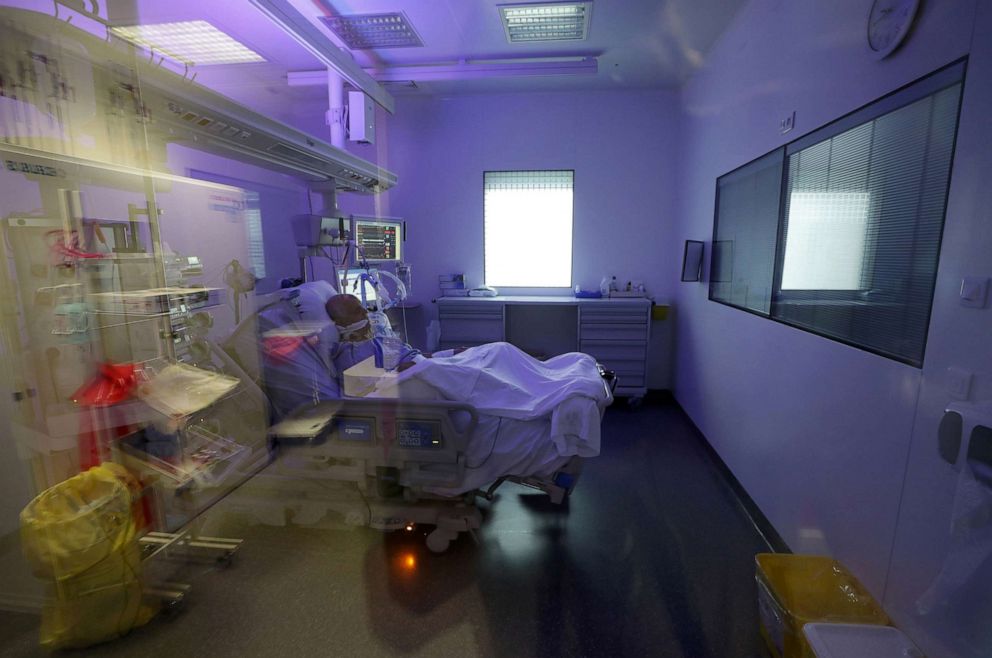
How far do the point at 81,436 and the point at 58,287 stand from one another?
60 cm

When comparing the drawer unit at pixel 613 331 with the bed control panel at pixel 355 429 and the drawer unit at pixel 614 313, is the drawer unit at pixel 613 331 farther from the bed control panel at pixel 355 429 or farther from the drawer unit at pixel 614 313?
the bed control panel at pixel 355 429

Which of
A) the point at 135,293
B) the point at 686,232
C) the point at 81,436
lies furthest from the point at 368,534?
the point at 686,232

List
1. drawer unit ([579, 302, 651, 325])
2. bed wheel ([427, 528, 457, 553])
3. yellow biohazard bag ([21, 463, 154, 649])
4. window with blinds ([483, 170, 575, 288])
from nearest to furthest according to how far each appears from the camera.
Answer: yellow biohazard bag ([21, 463, 154, 649]) → bed wheel ([427, 528, 457, 553]) → drawer unit ([579, 302, 651, 325]) → window with blinds ([483, 170, 575, 288])

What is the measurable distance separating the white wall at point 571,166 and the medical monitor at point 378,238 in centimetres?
112

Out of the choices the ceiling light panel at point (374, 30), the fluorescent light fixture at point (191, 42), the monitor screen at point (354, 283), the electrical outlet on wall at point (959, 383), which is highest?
the ceiling light panel at point (374, 30)

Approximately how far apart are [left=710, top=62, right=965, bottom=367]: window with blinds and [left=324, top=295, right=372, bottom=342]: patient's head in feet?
7.16

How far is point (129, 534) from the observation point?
69.3 inches

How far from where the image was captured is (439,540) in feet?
7.03

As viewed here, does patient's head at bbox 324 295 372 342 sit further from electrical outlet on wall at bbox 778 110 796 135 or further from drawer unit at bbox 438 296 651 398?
electrical outlet on wall at bbox 778 110 796 135

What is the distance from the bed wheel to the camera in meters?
2.14

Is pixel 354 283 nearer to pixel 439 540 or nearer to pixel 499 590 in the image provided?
pixel 439 540

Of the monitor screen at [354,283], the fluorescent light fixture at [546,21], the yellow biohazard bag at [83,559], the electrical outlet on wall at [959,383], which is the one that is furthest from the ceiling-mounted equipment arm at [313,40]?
the electrical outlet on wall at [959,383]


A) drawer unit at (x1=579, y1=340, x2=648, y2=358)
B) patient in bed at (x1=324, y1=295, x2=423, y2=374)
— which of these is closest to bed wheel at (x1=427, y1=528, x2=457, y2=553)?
patient in bed at (x1=324, y1=295, x2=423, y2=374)

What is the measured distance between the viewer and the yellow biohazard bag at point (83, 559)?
1.62 metres
